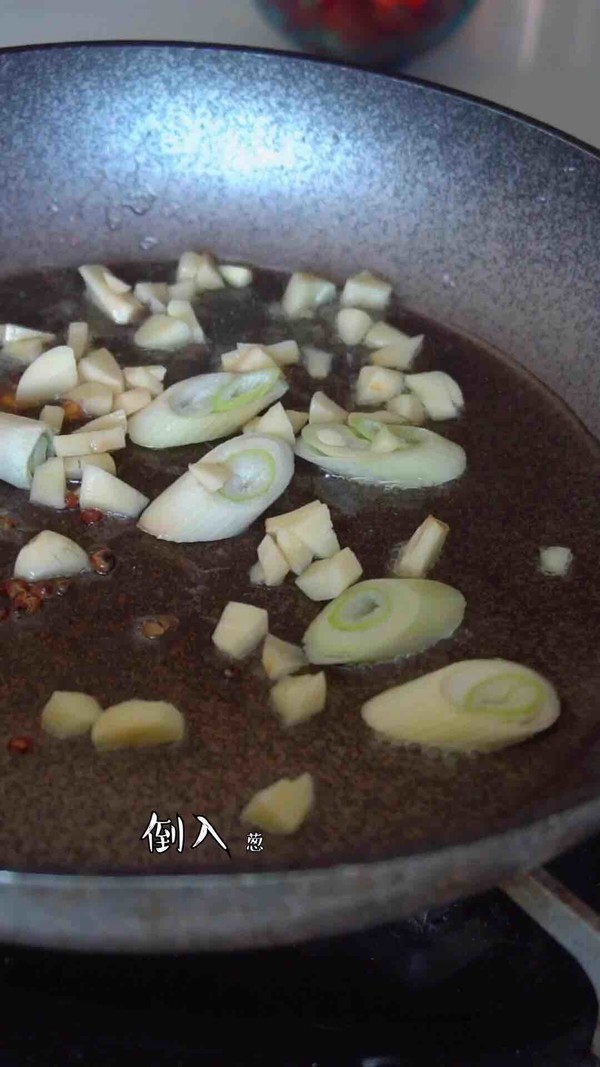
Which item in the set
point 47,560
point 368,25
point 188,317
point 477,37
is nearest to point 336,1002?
point 47,560

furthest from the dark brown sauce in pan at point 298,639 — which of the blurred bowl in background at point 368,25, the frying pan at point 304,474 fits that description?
the blurred bowl in background at point 368,25

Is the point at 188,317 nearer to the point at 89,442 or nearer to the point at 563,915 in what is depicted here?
the point at 89,442

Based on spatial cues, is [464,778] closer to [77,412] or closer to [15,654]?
[15,654]

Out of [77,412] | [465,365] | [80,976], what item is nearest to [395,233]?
[465,365]

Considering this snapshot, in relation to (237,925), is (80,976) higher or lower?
lower

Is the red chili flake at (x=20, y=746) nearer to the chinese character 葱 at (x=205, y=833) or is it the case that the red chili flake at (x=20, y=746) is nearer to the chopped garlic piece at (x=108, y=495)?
the chinese character 葱 at (x=205, y=833)

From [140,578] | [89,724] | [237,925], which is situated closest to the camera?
[237,925]
